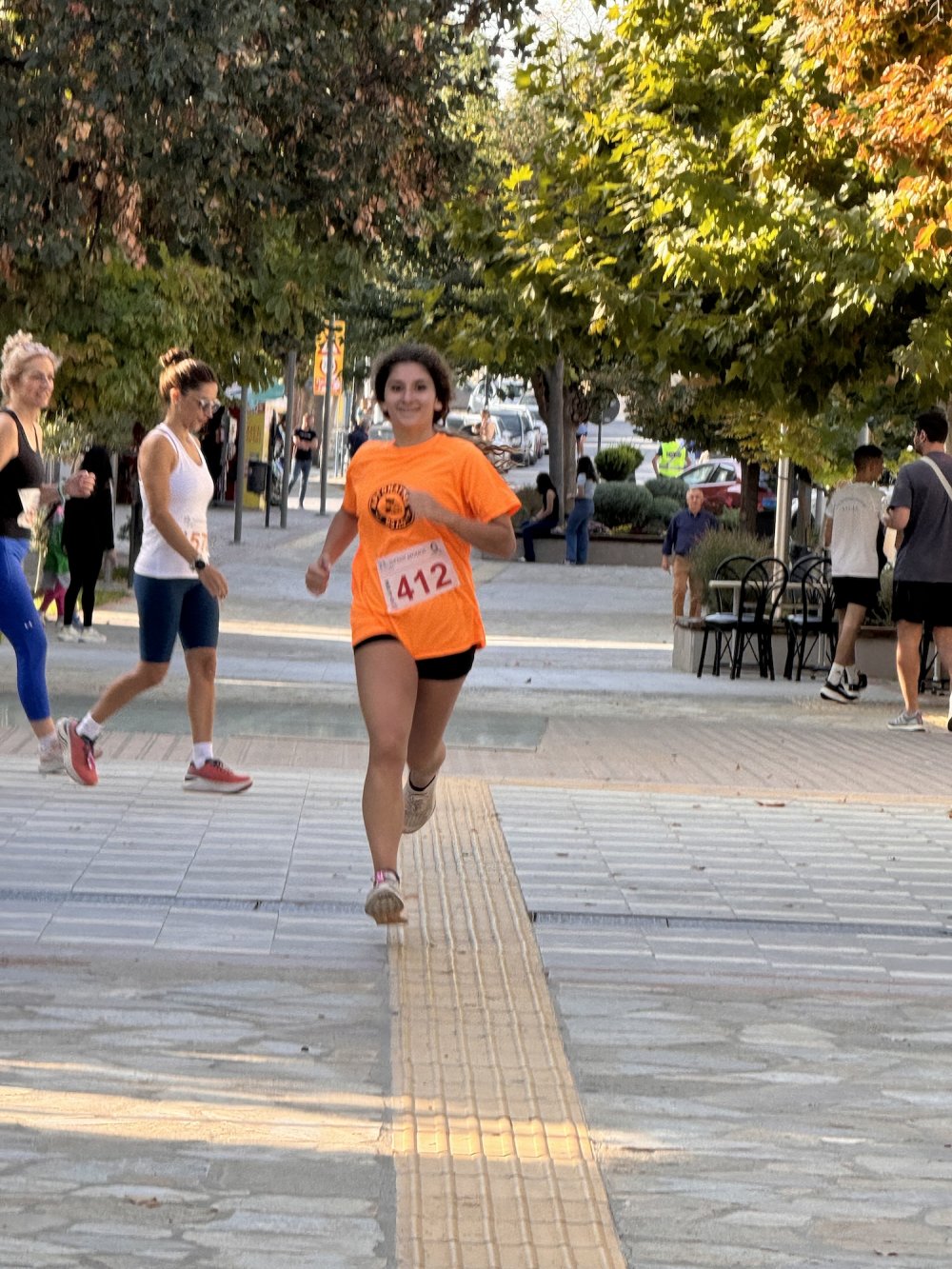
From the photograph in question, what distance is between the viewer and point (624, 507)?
3831 centimetres

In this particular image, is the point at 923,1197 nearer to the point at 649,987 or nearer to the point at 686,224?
the point at 649,987

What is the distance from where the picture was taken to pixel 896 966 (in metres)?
6.48

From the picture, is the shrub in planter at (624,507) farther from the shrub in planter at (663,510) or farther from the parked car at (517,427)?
the parked car at (517,427)

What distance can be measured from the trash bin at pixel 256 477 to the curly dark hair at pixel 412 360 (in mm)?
37022

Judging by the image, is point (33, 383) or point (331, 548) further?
point (33, 383)

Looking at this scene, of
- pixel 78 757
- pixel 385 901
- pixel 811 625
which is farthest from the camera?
pixel 811 625

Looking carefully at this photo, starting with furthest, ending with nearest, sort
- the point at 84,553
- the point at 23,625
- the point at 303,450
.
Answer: the point at 303,450 < the point at 84,553 < the point at 23,625

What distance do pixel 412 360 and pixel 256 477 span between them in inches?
1491

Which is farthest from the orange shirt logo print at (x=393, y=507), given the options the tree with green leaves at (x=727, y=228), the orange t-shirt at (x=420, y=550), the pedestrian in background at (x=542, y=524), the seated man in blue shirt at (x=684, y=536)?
the pedestrian in background at (x=542, y=524)

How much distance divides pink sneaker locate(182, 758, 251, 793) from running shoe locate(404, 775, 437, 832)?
7.38 feet

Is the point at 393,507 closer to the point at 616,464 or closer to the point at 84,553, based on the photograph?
the point at 84,553

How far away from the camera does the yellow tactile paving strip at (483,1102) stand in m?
3.93

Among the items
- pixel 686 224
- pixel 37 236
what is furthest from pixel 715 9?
pixel 37 236

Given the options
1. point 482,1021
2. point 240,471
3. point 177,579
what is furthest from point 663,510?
point 482,1021
